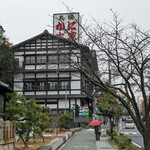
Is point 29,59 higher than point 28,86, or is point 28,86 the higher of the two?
point 29,59

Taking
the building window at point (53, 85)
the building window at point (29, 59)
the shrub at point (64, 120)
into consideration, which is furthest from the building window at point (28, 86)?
the shrub at point (64, 120)

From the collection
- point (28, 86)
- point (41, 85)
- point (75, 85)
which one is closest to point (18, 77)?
point (28, 86)

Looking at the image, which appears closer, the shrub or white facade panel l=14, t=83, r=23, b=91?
the shrub

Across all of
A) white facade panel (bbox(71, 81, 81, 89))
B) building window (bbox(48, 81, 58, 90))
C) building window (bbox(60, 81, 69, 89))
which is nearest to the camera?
white facade panel (bbox(71, 81, 81, 89))

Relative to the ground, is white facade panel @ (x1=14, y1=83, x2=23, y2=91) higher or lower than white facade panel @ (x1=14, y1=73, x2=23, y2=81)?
lower

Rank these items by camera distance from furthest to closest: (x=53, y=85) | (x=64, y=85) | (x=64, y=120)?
1. (x=53, y=85)
2. (x=64, y=85)
3. (x=64, y=120)

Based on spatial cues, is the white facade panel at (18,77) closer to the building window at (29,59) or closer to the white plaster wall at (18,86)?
the white plaster wall at (18,86)

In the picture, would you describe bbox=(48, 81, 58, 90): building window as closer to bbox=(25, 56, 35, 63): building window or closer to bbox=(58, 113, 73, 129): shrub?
bbox=(25, 56, 35, 63): building window

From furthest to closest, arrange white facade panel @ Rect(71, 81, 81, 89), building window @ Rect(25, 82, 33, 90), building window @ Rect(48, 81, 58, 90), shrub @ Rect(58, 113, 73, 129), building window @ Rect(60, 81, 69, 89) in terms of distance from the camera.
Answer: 1. building window @ Rect(25, 82, 33, 90)
2. building window @ Rect(48, 81, 58, 90)
3. building window @ Rect(60, 81, 69, 89)
4. white facade panel @ Rect(71, 81, 81, 89)
5. shrub @ Rect(58, 113, 73, 129)

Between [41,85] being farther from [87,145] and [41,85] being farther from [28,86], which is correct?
[87,145]

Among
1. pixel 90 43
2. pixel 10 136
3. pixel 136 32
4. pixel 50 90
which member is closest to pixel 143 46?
pixel 136 32

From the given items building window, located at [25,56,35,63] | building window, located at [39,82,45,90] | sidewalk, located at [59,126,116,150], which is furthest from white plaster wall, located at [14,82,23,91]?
sidewalk, located at [59,126,116,150]

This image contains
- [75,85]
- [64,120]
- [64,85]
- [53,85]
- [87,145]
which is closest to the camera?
[87,145]

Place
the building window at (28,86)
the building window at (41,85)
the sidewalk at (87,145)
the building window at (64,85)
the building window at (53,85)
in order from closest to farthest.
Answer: the sidewalk at (87,145), the building window at (64,85), the building window at (53,85), the building window at (41,85), the building window at (28,86)
